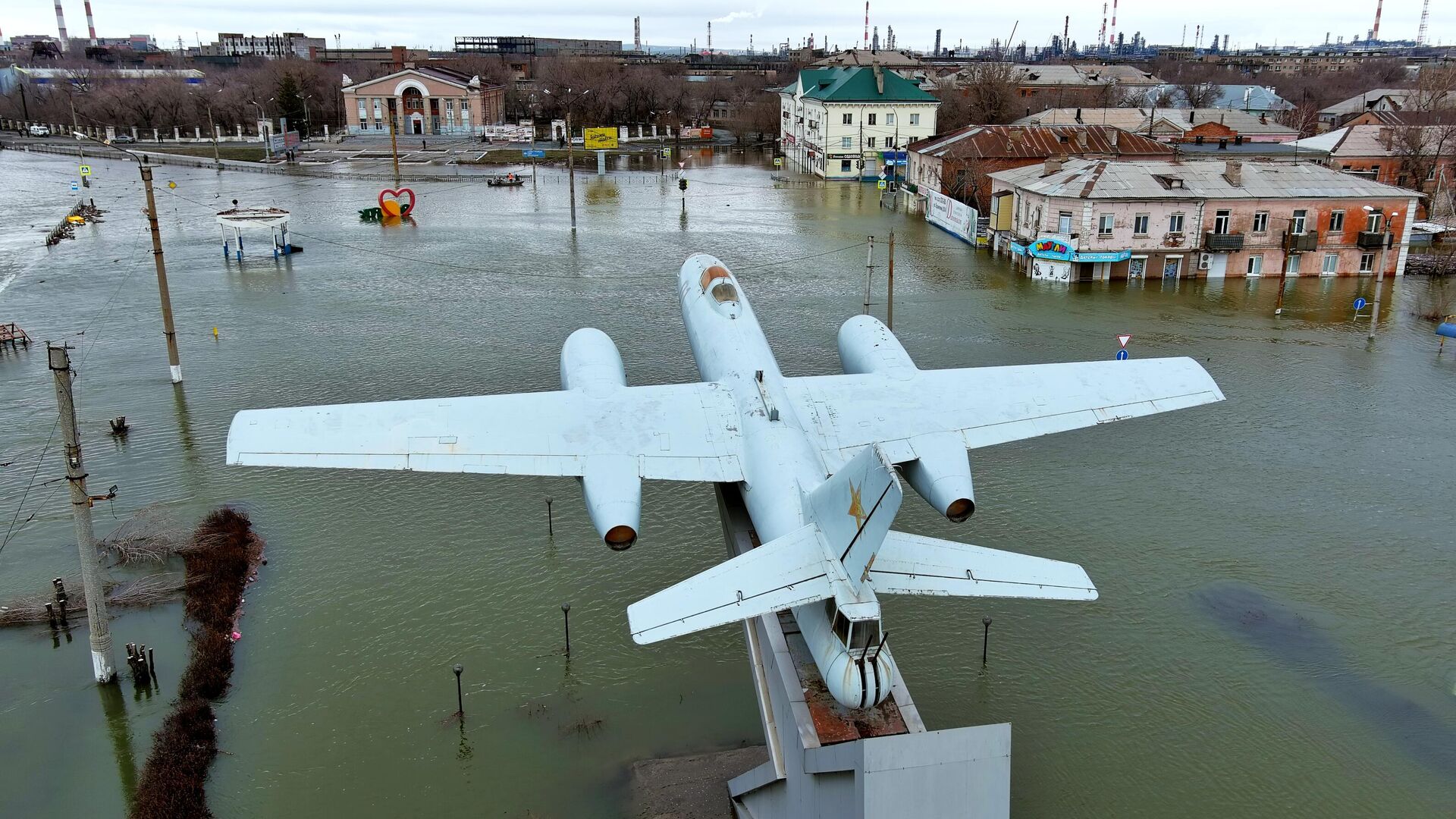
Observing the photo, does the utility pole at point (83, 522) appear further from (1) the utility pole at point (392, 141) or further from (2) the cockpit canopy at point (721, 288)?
(1) the utility pole at point (392, 141)

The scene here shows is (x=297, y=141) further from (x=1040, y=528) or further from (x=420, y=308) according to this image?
(x=1040, y=528)

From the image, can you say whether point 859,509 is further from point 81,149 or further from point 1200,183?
point 81,149

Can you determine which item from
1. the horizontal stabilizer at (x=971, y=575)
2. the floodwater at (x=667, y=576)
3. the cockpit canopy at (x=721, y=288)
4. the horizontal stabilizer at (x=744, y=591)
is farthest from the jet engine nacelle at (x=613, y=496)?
the cockpit canopy at (x=721, y=288)

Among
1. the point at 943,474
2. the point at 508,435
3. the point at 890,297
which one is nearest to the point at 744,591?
the point at 943,474

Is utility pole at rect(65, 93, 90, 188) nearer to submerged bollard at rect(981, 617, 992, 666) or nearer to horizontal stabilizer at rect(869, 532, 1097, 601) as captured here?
submerged bollard at rect(981, 617, 992, 666)

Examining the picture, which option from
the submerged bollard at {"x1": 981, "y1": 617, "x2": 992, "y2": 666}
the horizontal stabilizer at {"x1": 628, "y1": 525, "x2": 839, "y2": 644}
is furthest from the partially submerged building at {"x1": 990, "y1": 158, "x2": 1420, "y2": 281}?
the horizontal stabilizer at {"x1": 628, "y1": 525, "x2": 839, "y2": 644}

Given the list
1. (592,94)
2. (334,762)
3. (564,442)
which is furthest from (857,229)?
(592,94)

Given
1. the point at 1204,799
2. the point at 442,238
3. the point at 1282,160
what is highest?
the point at 1282,160
